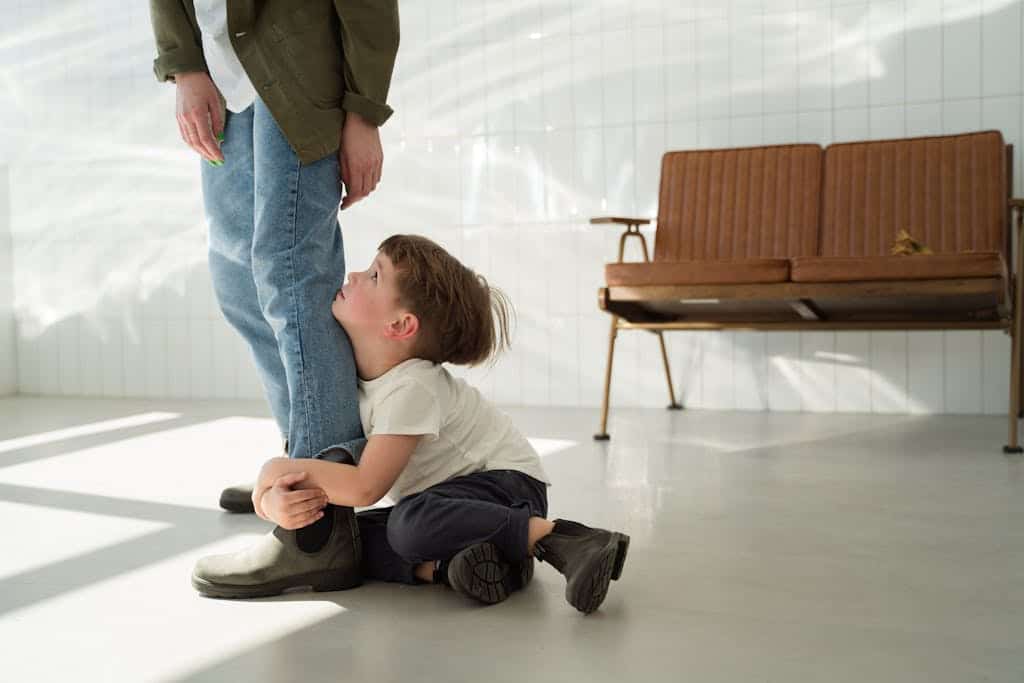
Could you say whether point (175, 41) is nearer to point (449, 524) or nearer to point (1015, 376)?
point (449, 524)

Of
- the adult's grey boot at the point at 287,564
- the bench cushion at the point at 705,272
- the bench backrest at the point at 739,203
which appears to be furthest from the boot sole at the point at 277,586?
the bench backrest at the point at 739,203

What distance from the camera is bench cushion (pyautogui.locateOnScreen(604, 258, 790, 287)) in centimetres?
299

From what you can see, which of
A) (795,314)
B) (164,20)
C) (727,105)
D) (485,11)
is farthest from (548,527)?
(485,11)

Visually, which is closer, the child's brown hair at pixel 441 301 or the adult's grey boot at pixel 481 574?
the adult's grey boot at pixel 481 574

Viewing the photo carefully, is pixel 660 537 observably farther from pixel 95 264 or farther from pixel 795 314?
pixel 95 264

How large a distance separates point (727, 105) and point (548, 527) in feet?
9.38

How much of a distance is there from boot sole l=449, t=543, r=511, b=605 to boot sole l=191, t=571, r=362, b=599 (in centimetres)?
19

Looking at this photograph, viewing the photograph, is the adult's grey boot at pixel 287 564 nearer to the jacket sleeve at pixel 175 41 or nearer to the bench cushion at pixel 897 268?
the jacket sleeve at pixel 175 41

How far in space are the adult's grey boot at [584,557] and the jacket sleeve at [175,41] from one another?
0.92m

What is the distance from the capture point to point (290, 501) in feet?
4.94

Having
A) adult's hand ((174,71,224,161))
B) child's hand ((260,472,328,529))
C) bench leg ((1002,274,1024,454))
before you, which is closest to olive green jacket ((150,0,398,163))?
adult's hand ((174,71,224,161))

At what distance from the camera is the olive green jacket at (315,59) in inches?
61.4

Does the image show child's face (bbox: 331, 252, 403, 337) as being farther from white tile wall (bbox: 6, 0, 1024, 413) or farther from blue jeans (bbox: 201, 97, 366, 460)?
white tile wall (bbox: 6, 0, 1024, 413)

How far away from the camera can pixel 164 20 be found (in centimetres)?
175
